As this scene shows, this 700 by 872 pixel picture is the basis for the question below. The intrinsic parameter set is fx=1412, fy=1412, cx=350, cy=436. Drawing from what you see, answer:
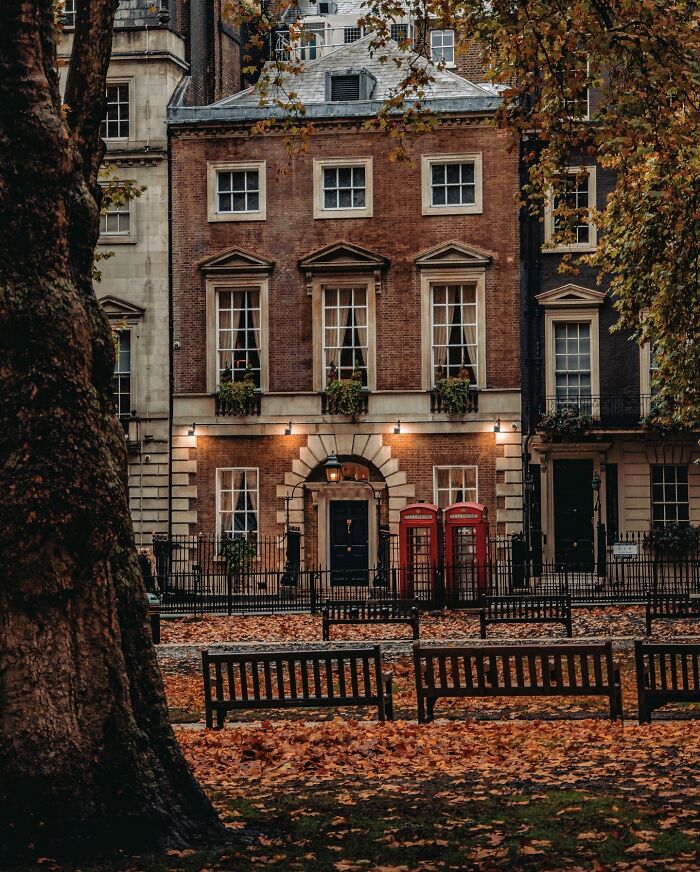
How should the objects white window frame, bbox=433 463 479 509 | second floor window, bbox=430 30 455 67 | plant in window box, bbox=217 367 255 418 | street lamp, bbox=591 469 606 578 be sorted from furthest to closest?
1. second floor window, bbox=430 30 455 67
2. plant in window box, bbox=217 367 255 418
3. white window frame, bbox=433 463 479 509
4. street lamp, bbox=591 469 606 578

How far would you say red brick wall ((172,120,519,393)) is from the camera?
126 ft

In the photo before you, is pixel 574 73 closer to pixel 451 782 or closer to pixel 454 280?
pixel 451 782

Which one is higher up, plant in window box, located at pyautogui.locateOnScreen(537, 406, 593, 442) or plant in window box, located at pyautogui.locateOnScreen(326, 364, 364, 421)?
plant in window box, located at pyautogui.locateOnScreen(326, 364, 364, 421)

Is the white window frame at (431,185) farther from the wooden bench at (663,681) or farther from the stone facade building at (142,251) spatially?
the wooden bench at (663,681)

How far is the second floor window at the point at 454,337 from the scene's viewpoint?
38.4 metres

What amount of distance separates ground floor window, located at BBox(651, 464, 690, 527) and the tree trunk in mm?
30279

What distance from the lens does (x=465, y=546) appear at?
3241cm

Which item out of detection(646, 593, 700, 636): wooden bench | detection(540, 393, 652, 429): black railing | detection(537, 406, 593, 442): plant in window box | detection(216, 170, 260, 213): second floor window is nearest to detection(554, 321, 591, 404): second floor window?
detection(540, 393, 652, 429): black railing

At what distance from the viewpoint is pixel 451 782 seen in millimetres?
11000

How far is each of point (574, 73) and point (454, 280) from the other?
21907mm

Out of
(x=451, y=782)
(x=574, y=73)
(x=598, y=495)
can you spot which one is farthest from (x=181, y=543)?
(x=451, y=782)

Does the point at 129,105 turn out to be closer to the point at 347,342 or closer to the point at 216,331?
the point at 216,331

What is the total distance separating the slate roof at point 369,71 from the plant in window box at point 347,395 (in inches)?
309

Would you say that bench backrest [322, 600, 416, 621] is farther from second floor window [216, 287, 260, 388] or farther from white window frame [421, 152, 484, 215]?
white window frame [421, 152, 484, 215]
